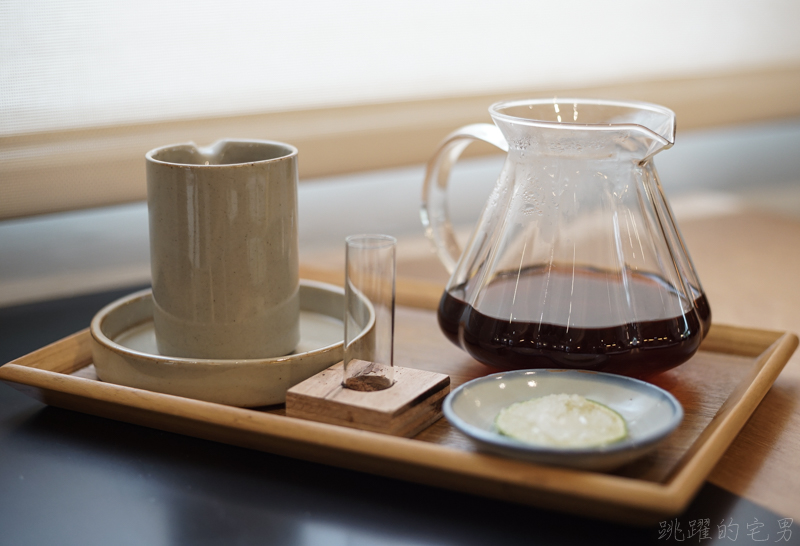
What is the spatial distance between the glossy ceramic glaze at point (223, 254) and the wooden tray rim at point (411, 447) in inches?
1.8

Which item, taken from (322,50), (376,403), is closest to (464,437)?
(376,403)

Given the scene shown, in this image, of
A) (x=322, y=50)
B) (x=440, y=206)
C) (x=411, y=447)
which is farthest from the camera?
(x=322, y=50)

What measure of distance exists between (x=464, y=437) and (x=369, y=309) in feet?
0.30

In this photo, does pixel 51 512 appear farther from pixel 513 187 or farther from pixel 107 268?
pixel 107 268

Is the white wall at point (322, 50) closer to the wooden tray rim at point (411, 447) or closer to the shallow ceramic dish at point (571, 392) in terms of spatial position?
the wooden tray rim at point (411, 447)

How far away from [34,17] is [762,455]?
0.60 metres

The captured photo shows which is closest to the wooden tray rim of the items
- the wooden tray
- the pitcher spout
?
the wooden tray

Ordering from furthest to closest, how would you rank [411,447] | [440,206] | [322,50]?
1. [322,50]
2. [440,206]
3. [411,447]

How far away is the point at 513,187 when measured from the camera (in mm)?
455

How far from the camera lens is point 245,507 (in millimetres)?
345

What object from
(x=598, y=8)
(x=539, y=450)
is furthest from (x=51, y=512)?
(x=598, y=8)

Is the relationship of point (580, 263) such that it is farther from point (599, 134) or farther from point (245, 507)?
point (245, 507)

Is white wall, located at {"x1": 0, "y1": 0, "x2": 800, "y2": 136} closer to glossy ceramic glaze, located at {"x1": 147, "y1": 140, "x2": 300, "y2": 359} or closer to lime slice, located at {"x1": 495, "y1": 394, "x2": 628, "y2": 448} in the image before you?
glossy ceramic glaze, located at {"x1": 147, "y1": 140, "x2": 300, "y2": 359}

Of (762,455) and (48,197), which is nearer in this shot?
(762,455)
